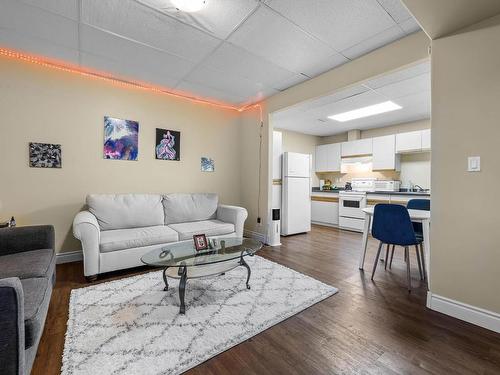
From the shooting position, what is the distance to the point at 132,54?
8.79 feet

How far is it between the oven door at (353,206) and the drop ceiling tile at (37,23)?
17.3 feet

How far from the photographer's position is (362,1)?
73.8 inches

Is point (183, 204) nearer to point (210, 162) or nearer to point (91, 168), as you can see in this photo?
point (210, 162)

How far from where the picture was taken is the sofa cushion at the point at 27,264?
62.4 inches

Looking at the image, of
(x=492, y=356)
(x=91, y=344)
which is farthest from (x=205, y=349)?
(x=492, y=356)

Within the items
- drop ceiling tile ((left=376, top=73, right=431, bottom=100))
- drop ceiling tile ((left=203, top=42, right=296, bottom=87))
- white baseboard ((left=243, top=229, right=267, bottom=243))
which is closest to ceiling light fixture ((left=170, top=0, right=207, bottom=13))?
drop ceiling tile ((left=203, top=42, right=296, bottom=87))

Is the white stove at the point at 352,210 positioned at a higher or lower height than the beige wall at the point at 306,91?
lower

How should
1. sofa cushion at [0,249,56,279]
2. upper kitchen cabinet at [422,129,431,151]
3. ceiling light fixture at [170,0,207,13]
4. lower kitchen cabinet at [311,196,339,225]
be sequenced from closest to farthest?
sofa cushion at [0,249,56,279] < ceiling light fixture at [170,0,207,13] < upper kitchen cabinet at [422,129,431,151] < lower kitchen cabinet at [311,196,339,225]

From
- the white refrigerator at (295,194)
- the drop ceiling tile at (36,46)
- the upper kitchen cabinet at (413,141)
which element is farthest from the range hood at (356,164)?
the drop ceiling tile at (36,46)

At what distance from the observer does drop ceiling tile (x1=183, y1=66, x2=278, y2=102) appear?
10.3 ft

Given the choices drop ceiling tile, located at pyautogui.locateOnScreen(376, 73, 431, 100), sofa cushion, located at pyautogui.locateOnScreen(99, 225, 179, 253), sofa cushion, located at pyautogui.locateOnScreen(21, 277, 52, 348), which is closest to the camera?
sofa cushion, located at pyautogui.locateOnScreen(21, 277, 52, 348)

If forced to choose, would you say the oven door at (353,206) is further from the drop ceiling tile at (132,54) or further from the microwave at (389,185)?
the drop ceiling tile at (132,54)

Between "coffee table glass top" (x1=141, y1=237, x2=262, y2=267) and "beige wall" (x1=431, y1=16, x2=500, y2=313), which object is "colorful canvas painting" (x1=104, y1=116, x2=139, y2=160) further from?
"beige wall" (x1=431, y1=16, x2=500, y2=313)

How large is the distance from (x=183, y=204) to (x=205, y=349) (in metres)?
2.46
